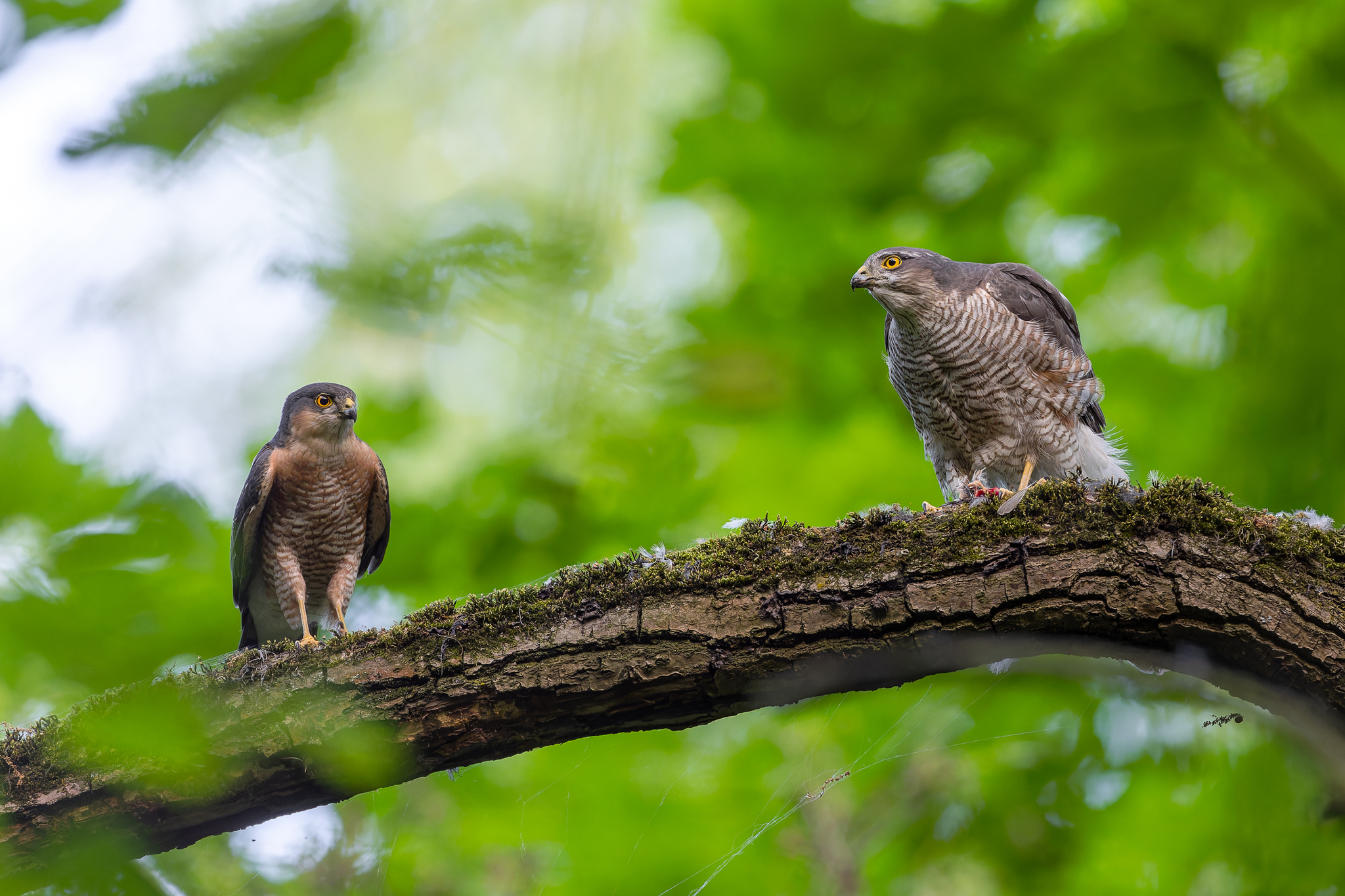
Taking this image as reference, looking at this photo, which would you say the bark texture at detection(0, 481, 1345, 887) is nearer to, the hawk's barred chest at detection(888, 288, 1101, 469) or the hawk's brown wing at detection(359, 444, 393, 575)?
the hawk's barred chest at detection(888, 288, 1101, 469)

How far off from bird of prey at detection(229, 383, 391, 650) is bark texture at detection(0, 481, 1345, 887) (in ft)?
8.74

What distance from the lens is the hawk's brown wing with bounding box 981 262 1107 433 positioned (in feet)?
15.6

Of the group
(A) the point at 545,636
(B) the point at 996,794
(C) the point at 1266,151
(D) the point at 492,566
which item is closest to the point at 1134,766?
(B) the point at 996,794

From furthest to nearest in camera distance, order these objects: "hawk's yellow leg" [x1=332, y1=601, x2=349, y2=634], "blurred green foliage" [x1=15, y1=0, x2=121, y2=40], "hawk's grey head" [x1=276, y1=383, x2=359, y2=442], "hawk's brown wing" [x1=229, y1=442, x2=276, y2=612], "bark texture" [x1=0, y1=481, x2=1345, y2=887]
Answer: "hawk's yellow leg" [x1=332, y1=601, x2=349, y2=634] → "hawk's brown wing" [x1=229, y1=442, x2=276, y2=612] → "hawk's grey head" [x1=276, y1=383, x2=359, y2=442] → "bark texture" [x1=0, y1=481, x2=1345, y2=887] → "blurred green foliage" [x1=15, y1=0, x2=121, y2=40]

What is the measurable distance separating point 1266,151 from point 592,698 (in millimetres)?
2348

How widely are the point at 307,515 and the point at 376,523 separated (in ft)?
A: 1.67

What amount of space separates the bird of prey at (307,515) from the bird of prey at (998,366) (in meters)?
3.34

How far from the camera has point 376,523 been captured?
612 centimetres

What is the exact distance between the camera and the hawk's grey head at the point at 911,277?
4.55m

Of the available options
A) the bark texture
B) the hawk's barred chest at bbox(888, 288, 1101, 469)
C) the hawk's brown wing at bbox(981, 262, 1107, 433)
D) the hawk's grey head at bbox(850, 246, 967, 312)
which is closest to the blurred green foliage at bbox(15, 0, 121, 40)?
the bark texture

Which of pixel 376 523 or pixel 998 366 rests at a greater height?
pixel 376 523

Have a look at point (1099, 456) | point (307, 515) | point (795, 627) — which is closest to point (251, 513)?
point (307, 515)

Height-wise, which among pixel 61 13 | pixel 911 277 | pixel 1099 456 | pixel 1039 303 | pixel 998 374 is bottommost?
pixel 61 13

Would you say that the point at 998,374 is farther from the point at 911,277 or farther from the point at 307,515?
the point at 307,515
